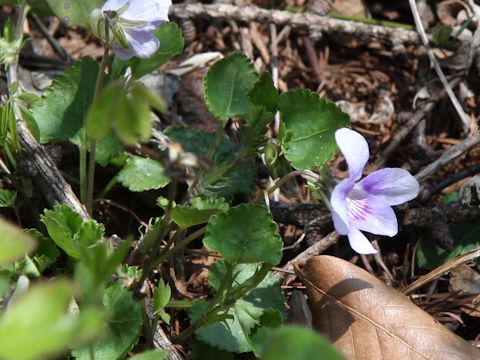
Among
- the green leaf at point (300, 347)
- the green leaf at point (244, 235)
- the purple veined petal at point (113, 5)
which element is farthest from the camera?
the purple veined petal at point (113, 5)

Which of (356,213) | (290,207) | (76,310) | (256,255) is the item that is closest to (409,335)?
(356,213)

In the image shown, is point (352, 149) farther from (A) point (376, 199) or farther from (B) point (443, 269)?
(B) point (443, 269)

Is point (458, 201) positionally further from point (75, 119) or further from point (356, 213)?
point (75, 119)

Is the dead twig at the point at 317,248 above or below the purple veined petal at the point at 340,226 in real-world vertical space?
below

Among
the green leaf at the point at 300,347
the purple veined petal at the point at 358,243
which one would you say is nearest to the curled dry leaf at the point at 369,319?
the purple veined petal at the point at 358,243

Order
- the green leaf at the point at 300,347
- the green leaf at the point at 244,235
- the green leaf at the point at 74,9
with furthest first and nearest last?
the green leaf at the point at 74,9, the green leaf at the point at 244,235, the green leaf at the point at 300,347

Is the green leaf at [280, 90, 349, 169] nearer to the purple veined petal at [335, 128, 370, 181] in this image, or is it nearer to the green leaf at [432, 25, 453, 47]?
the purple veined petal at [335, 128, 370, 181]

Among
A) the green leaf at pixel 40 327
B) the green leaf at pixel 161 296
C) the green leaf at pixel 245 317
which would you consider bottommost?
the green leaf at pixel 245 317

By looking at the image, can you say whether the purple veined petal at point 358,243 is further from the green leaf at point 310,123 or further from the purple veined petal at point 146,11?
the purple veined petal at point 146,11
